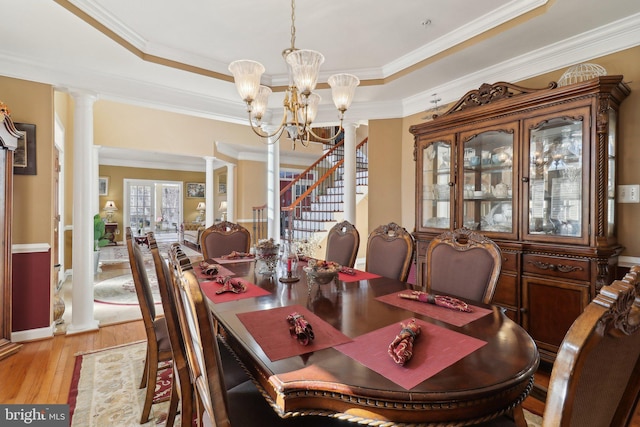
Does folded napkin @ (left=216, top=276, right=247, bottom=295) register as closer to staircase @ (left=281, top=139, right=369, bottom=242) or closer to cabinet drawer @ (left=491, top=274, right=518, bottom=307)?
cabinet drawer @ (left=491, top=274, right=518, bottom=307)

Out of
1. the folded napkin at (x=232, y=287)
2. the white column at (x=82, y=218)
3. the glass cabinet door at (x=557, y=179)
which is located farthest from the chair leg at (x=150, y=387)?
the glass cabinet door at (x=557, y=179)

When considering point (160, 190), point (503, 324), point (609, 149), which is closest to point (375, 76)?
point (609, 149)

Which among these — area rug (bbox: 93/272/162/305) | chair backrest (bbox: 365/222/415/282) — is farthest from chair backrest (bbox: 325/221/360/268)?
area rug (bbox: 93/272/162/305)

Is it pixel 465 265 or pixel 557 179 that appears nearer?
pixel 465 265

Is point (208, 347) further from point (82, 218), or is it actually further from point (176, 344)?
point (82, 218)

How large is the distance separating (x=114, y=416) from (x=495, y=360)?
2063 mm

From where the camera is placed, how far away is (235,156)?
7.98 meters

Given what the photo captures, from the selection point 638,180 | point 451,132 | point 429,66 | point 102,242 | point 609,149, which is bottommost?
point 102,242

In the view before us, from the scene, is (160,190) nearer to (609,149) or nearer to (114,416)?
(114,416)

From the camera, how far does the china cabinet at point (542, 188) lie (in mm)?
2027

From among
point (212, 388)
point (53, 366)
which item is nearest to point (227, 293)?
point (212, 388)

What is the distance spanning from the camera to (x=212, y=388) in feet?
2.73

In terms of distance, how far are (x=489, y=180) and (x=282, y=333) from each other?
2399mm

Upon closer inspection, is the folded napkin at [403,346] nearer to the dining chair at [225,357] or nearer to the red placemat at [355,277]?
the dining chair at [225,357]
